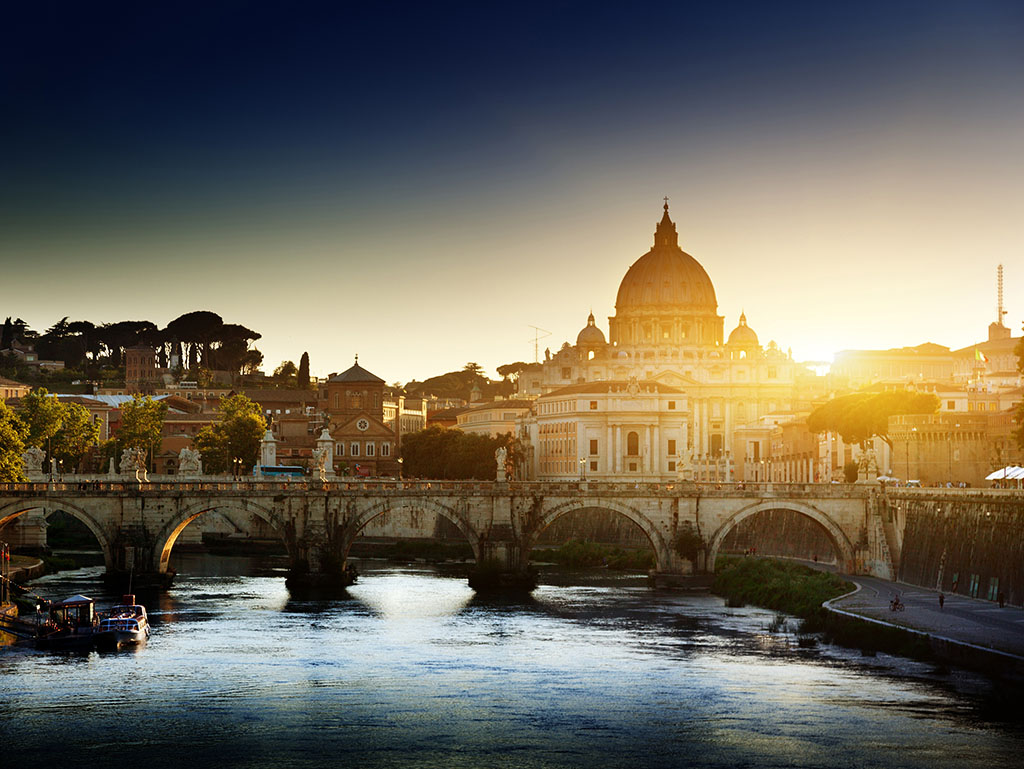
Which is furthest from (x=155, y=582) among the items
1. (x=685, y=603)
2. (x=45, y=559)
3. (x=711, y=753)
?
(x=711, y=753)

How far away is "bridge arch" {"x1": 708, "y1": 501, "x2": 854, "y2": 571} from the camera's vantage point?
7878 centimetres

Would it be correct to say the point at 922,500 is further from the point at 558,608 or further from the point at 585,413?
the point at 585,413

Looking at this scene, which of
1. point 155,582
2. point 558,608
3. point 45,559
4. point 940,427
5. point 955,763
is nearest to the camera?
point 955,763

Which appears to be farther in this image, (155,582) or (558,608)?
(155,582)

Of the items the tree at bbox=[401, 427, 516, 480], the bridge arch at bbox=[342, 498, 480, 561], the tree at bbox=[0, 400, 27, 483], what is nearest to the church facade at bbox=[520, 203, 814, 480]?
the tree at bbox=[401, 427, 516, 480]

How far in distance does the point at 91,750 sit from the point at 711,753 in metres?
15.7

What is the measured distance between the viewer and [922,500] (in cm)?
7231

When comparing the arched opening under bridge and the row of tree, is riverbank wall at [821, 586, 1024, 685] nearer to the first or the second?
the arched opening under bridge

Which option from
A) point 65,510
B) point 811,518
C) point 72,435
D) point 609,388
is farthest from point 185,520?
point 609,388

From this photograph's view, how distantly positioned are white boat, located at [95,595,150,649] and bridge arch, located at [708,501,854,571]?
1212 inches

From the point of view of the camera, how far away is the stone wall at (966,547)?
5928 centimetres

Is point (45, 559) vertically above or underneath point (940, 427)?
underneath

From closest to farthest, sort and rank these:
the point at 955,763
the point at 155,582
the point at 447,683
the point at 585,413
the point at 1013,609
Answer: the point at 955,763 < the point at 447,683 < the point at 1013,609 < the point at 155,582 < the point at 585,413

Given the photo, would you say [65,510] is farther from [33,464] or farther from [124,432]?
[124,432]
